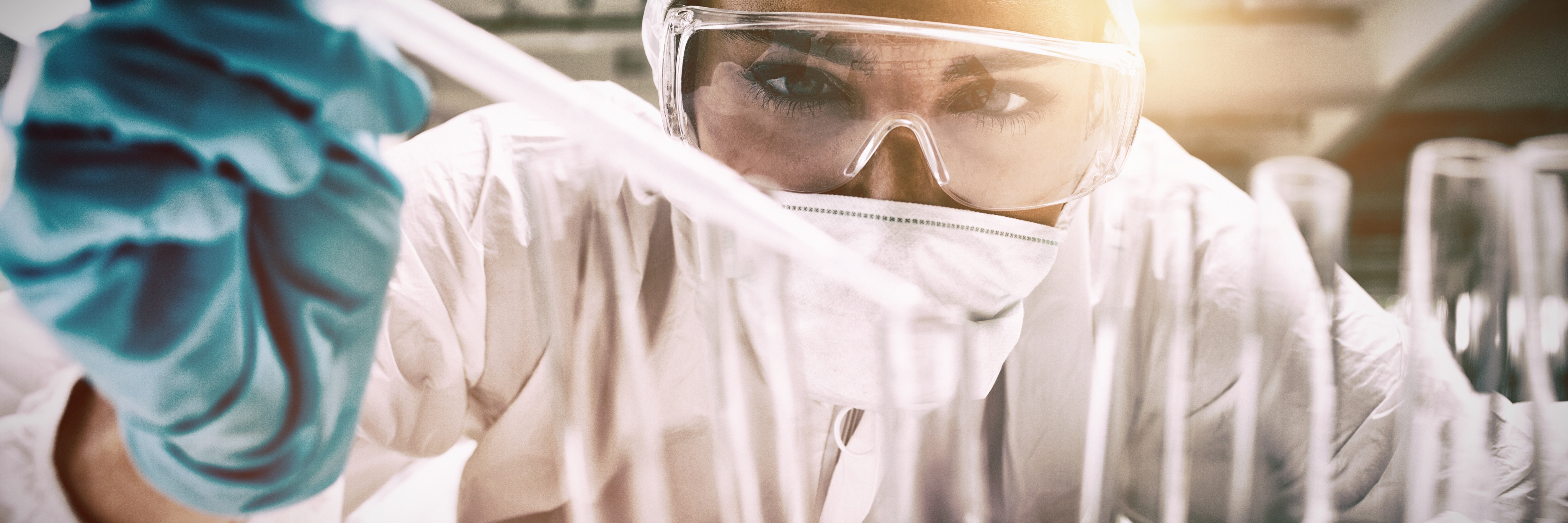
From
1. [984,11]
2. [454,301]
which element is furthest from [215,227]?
[984,11]

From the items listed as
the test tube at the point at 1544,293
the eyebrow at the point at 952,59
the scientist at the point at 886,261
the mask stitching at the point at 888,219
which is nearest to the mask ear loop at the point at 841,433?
the scientist at the point at 886,261

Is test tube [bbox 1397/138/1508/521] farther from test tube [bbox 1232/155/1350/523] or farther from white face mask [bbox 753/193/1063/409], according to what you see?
white face mask [bbox 753/193/1063/409]

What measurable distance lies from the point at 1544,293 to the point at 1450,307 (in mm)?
52

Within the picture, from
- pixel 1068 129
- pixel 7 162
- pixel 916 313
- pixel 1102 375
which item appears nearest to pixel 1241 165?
pixel 1068 129

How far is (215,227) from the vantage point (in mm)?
276

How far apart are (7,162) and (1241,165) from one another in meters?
1.19

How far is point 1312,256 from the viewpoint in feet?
1.16

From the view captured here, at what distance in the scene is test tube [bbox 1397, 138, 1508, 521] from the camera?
36 cm

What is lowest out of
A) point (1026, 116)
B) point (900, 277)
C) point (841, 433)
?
point (841, 433)

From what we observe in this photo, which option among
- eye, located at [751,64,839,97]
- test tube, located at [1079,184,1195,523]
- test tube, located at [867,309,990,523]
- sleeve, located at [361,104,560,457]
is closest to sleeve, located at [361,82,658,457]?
sleeve, located at [361,104,560,457]

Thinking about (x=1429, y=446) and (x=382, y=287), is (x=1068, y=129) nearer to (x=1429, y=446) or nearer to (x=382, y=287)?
(x=1429, y=446)

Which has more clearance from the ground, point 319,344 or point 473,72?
point 473,72

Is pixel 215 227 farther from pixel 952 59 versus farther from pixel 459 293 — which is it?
pixel 952 59

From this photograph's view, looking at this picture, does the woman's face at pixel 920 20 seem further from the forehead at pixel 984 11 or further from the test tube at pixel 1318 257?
the test tube at pixel 1318 257
